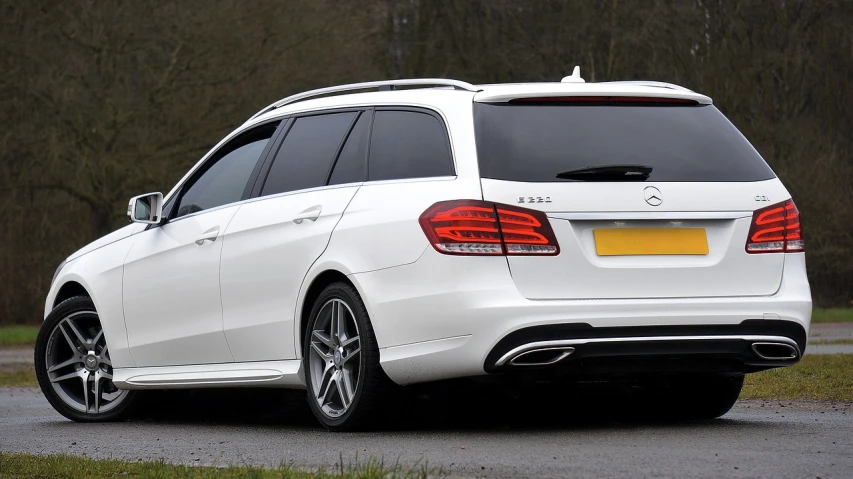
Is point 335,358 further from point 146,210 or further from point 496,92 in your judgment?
point 146,210

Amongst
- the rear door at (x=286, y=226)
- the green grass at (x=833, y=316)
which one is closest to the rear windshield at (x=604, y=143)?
the rear door at (x=286, y=226)

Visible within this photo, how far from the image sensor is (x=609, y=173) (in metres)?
6.97

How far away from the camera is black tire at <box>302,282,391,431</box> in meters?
7.14

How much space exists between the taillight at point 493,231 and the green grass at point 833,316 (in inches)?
846

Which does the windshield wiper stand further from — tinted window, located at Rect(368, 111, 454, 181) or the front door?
the front door

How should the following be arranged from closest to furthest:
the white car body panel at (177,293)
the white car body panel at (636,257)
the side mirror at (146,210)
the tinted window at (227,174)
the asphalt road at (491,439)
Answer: the asphalt road at (491,439) → the white car body panel at (636,257) → the white car body panel at (177,293) → the tinted window at (227,174) → the side mirror at (146,210)

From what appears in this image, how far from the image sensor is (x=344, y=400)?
7.43 m

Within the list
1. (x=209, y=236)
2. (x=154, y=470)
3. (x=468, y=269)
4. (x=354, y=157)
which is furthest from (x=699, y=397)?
(x=154, y=470)

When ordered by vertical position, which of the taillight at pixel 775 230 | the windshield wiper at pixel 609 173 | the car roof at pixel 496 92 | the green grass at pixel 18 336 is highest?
the car roof at pixel 496 92

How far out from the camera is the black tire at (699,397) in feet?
26.0

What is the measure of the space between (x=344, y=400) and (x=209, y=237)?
62.6 inches

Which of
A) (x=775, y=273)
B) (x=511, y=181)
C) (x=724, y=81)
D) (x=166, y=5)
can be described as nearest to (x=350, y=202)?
(x=511, y=181)

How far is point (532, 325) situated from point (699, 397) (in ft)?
5.95

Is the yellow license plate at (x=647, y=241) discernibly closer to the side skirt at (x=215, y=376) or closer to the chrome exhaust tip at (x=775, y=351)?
the chrome exhaust tip at (x=775, y=351)
